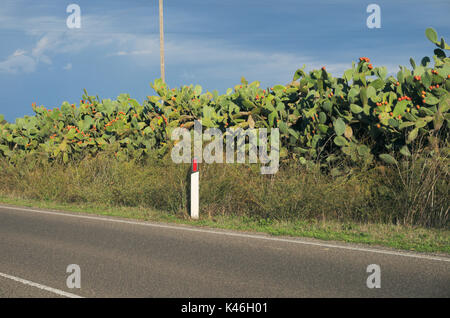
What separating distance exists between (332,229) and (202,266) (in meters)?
3.43

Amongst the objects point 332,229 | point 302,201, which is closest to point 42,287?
point 332,229

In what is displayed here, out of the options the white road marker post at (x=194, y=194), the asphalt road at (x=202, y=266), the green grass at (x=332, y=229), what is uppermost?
the white road marker post at (x=194, y=194)

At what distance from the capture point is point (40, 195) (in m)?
16.5

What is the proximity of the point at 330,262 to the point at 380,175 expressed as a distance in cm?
388

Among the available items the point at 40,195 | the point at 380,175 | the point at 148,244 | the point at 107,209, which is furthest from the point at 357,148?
the point at 40,195

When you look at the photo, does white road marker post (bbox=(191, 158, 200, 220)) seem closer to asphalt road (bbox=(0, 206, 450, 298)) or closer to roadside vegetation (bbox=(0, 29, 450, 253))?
roadside vegetation (bbox=(0, 29, 450, 253))

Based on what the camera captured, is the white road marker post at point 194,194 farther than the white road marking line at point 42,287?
Yes

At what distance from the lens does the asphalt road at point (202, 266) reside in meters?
6.02

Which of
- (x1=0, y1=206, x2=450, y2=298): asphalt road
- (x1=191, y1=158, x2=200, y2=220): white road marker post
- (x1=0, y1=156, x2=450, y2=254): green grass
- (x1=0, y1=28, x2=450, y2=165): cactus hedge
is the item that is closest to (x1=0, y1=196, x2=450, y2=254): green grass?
(x1=0, y1=156, x2=450, y2=254): green grass

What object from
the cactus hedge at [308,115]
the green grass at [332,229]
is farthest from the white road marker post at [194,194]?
the cactus hedge at [308,115]

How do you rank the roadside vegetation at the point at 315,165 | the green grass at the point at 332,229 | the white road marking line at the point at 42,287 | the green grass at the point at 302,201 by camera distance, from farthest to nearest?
the roadside vegetation at the point at 315,165 → the green grass at the point at 302,201 → the green grass at the point at 332,229 → the white road marking line at the point at 42,287

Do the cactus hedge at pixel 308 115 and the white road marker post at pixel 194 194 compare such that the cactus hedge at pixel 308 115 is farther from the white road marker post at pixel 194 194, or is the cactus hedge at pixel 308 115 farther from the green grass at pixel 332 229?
the white road marker post at pixel 194 194

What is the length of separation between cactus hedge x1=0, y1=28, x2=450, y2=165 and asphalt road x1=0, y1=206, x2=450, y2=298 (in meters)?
3.28

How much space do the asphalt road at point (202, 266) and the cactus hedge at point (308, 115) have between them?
3.28 m
